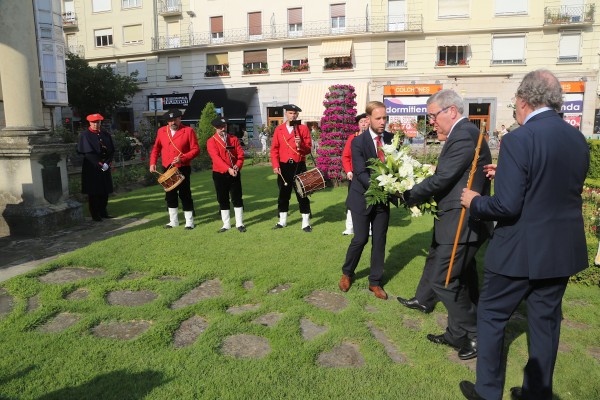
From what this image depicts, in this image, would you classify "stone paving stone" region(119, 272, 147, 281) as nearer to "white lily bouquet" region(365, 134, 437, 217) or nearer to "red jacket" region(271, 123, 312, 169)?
"white lily bouquet" region(365, 134, 437, 217)

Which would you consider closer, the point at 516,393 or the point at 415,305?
the point at 516,393

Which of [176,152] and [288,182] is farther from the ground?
[176,152]

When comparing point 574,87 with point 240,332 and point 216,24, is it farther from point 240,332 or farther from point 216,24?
point 240,332

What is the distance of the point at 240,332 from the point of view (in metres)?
4.13

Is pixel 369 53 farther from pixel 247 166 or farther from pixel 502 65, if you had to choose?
pixel 247 166

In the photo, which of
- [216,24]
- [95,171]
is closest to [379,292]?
[95,171]

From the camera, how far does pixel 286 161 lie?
330 inches

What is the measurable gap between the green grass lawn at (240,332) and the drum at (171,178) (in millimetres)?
1143

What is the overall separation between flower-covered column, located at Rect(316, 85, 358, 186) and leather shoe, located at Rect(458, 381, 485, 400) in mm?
10414

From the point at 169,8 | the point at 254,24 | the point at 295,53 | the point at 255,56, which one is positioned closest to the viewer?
the point at 295,53

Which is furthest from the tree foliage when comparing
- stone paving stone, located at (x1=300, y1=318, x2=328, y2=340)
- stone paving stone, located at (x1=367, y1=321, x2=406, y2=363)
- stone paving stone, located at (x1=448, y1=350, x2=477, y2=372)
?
stone paving stone, located at (x1=448, y1=350, x2=477, y2=372)

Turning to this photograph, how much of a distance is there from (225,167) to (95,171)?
2.93 m

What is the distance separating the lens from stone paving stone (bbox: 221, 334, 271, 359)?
12.4 feet

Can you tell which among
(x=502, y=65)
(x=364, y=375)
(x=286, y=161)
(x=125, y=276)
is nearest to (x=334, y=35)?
(x=502, y=65)
